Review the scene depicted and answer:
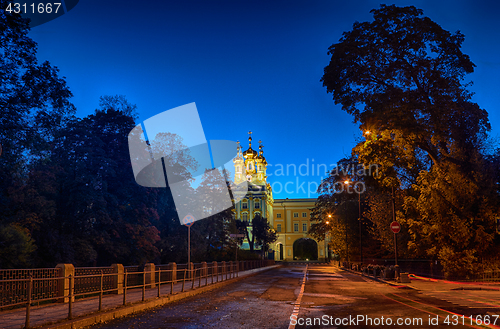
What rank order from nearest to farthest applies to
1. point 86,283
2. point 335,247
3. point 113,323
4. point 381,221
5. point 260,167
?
point 113,323
point 86,283
point 381,221
point 335,247
point 260,167

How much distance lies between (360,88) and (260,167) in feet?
348

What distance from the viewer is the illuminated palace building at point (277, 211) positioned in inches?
4909

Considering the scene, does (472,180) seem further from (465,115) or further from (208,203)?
(208,203)

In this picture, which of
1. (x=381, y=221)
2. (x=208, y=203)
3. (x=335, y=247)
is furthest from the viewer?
(x=335, y=247)

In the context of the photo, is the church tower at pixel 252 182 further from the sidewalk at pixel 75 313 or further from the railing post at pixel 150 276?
the sidewalk at pixel 75 313

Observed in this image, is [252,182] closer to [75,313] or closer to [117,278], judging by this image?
[117,278]

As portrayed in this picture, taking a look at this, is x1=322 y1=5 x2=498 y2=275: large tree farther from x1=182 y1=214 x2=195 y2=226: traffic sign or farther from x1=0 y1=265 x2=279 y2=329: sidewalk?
x1=0 y1=265 x2=279 y2=329: sidewalk

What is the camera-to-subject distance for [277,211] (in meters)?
142

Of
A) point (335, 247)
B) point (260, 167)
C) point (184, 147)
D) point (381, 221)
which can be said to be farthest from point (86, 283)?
point (260, 167)

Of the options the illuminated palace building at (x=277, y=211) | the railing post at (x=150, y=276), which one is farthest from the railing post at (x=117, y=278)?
the illuminated palace building at (x=277, y=211)

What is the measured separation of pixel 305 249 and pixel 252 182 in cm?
2845

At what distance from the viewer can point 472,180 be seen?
79.6 ft

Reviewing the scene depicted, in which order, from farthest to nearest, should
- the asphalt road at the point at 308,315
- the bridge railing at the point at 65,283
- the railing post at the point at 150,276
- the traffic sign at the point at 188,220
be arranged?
1. the traffic sign at the point at 188,220
2. the railing post at the point at 150,276
3. the asphalt road at the point at 308,315
4. the bridge railing at the point at 65,283

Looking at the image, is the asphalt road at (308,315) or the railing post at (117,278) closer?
the asphalt road at (308,315)
